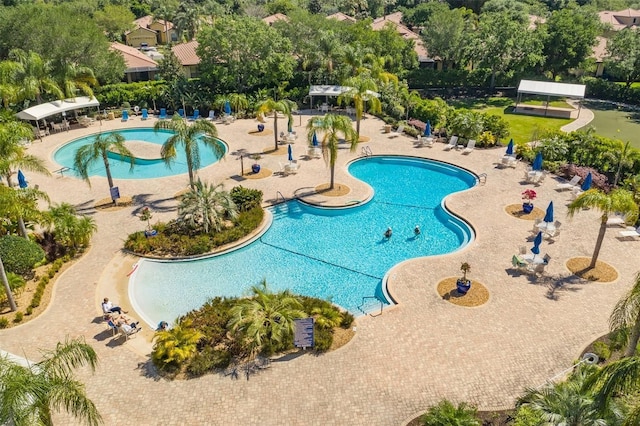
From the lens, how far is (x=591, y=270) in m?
20.7

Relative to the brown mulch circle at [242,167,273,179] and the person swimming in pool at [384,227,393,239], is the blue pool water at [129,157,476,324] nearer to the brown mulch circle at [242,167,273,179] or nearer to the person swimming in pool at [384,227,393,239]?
the person swimming in pool at [384,227,393,239]

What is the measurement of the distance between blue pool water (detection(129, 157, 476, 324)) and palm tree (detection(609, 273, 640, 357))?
8804mm

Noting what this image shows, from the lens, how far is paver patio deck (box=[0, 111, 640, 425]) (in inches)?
556

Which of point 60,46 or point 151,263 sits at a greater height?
point 60,46

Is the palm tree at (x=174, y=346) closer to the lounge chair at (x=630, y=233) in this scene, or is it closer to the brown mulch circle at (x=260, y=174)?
the brown mulch circle at (x=260, y=174)

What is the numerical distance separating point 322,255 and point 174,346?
9018 mm

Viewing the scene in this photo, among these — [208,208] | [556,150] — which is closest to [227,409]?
[208,208]

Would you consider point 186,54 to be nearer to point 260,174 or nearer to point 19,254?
point 260,174

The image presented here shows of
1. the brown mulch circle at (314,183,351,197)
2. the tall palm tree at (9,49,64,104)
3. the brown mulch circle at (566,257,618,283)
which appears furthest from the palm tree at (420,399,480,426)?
the tall palm tree at (9,49,64,104)

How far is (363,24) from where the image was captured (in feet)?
162

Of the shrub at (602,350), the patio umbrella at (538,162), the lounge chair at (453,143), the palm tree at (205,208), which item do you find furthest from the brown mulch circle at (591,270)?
the palm tree at (205,208)

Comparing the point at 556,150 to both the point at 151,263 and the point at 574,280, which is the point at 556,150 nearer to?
the point at 574,280

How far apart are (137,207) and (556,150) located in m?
26.5

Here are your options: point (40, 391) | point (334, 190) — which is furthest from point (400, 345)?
point (334, 190)
